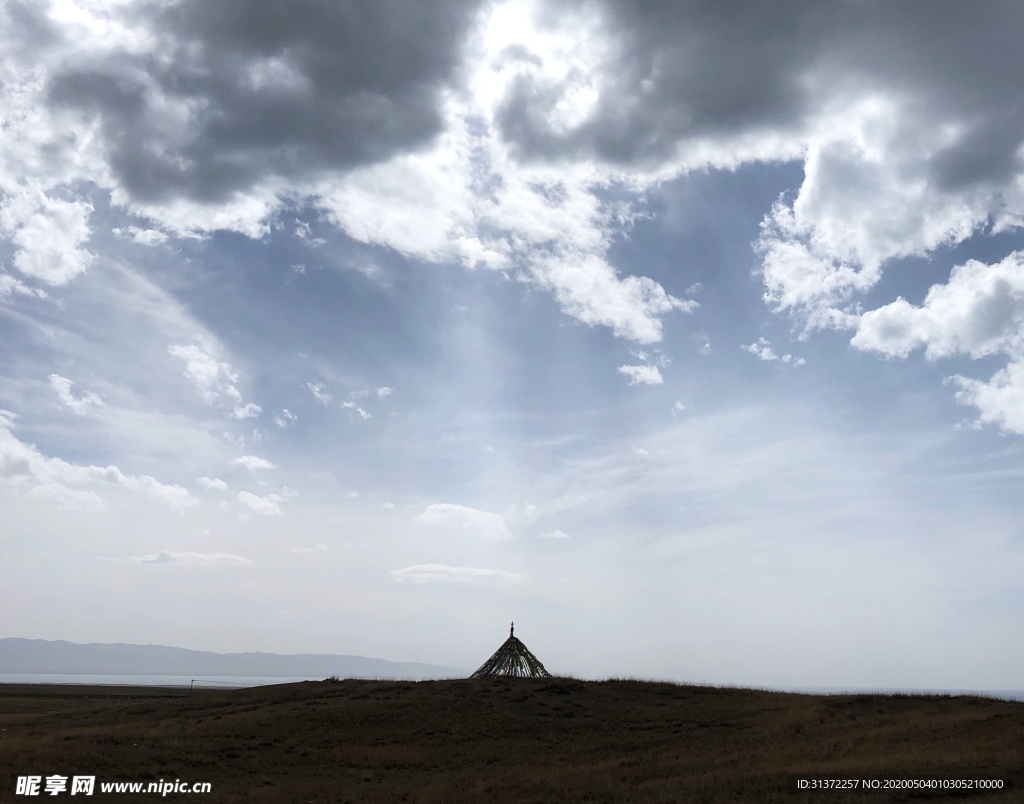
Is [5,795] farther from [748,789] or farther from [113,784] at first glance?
[748,789]

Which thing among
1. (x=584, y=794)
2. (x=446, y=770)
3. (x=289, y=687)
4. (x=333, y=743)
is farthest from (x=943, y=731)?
(x=289, y=687)

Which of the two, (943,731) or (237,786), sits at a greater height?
(943,731)

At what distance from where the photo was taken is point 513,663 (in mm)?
46219

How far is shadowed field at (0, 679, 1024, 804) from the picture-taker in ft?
67.4

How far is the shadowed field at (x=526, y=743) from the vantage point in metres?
20.5

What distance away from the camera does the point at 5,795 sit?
18188 millimetres

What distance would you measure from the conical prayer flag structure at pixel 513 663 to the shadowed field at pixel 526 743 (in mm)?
6420

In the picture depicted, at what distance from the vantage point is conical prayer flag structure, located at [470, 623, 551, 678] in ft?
151

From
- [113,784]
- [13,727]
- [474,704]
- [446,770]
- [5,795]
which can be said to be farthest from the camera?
[474,704]

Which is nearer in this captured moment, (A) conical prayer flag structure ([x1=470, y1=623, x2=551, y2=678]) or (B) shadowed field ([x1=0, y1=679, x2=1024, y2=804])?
(B) shadowed field ([x1=0, y1=679, x2=1024, y2=804])

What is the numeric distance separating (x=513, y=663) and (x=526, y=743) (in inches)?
683

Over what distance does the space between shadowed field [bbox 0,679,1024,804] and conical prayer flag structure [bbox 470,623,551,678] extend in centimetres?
642

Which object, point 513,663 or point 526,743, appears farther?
point 513,663

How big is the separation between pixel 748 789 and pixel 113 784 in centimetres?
1649
